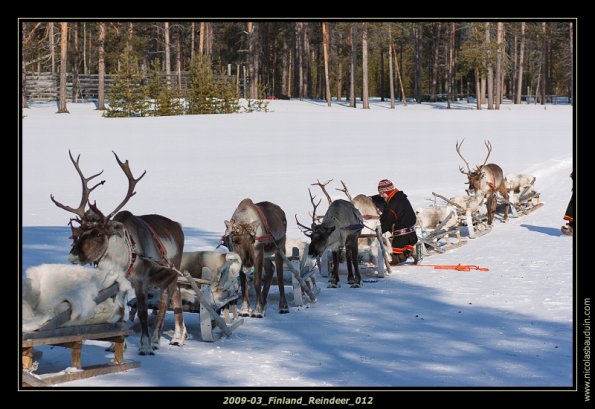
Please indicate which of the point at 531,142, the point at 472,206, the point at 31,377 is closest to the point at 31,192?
the point at 472,206

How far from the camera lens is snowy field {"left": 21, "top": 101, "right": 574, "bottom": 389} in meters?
9.96

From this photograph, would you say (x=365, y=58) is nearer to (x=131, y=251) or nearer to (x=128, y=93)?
(x=128, y=93)

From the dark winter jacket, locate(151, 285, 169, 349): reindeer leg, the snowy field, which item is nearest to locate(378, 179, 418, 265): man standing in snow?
the dark winter jacket

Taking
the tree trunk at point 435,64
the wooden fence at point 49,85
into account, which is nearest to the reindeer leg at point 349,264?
the wooden fence at point 49,85

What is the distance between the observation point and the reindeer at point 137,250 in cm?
1005

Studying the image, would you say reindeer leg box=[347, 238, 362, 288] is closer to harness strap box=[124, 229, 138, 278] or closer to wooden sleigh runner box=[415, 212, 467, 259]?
wooden sleigh runner box=[415, 212, 467, 259]

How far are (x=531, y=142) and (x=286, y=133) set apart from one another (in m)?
11.2

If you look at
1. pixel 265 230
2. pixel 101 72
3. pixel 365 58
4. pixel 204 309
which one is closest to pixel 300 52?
pixel 365 58

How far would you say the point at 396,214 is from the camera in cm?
1759

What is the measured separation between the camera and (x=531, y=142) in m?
45.9

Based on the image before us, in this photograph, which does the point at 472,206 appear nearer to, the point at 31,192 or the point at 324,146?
the point at 31,192

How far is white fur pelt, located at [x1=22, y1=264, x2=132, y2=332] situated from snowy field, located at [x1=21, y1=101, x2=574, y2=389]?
0.61 m

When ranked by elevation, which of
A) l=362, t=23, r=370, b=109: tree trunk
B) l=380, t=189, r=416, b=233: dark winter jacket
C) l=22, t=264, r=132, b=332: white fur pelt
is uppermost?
l=362, t=23, r=370, b=109: tree trunk

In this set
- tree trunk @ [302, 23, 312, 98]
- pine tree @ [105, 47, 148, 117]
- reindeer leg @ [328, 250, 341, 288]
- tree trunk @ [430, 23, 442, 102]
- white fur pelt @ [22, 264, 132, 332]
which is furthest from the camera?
tree trunk @ [430, 23, 442, 102]
